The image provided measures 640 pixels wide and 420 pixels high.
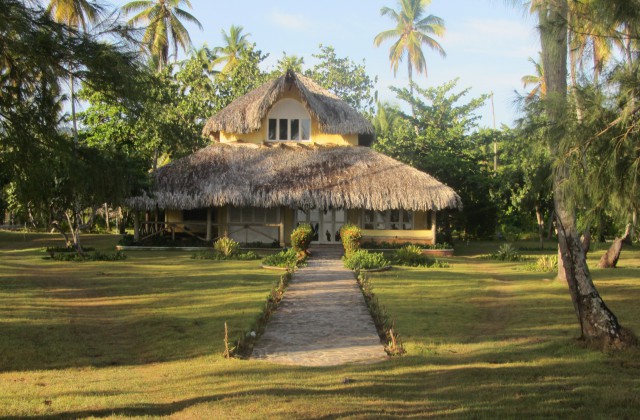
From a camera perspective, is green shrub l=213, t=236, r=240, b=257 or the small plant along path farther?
green shrub l=213, t=236, r=240, b=257

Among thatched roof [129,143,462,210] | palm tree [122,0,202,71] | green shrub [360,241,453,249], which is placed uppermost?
palm tree [122,0,202,71]

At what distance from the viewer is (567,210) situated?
8.64 metres

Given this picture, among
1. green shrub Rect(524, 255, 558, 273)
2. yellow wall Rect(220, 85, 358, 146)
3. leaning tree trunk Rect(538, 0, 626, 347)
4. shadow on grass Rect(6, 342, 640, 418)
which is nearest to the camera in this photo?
shadow on grass Rect(6, 342, 640, 418)

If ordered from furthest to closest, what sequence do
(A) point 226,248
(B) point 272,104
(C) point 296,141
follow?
(C) point 296,141
(B) point 272,104
(A) point 226,248

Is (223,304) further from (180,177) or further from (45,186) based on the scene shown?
(180,177)

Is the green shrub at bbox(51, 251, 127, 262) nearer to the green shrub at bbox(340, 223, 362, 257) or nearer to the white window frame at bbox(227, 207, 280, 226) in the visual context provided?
the white window frame at bbox(227, 207, 280, 226)

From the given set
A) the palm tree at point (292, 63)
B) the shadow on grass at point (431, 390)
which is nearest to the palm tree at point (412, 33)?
the palm tree at point (292, 63)

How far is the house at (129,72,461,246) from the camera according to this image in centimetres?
2441

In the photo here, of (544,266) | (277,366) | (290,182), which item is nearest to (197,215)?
(290,182)

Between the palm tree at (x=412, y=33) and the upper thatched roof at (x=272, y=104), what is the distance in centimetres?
2096

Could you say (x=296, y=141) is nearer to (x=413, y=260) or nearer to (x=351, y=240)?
(x=351, y=240)

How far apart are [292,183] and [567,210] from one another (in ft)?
55.1

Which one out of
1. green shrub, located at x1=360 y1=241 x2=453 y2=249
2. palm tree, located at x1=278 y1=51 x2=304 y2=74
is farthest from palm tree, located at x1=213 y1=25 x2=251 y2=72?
green shrub, located at x1=360 y1=241 x2=453 y2=249

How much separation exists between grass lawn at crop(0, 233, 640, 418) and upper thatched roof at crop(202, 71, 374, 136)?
12.6 m
